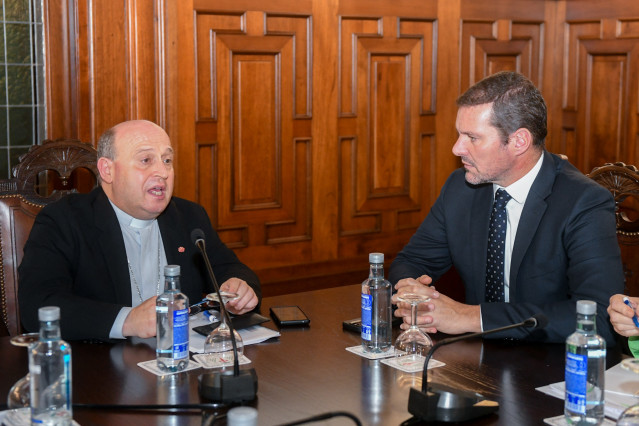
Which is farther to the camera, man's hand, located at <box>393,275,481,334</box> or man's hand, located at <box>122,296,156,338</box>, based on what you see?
man's hand, located at <box>393,275,481,334</box>

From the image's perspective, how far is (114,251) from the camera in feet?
8.07

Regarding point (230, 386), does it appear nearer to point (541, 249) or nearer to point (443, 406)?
point (443, 406)

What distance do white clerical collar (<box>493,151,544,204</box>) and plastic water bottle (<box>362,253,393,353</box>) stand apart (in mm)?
715

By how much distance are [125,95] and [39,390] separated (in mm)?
2674

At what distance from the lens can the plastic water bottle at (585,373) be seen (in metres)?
1.52

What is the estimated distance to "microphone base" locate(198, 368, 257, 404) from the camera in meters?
1.65

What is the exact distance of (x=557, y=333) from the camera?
6.84ft

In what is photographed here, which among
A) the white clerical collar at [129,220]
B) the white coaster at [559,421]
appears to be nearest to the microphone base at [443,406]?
the white coaster at [559,421]

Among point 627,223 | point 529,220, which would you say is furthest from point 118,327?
point 627,223

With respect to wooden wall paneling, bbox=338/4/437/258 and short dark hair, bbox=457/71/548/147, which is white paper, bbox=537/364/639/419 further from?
wooden wall paneling, bbox=338/4/437/258

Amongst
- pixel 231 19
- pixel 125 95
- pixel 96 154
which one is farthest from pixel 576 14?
pixel 96 154

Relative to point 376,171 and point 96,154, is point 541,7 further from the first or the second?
point 96,154

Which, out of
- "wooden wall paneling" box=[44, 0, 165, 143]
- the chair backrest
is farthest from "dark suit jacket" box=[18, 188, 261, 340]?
"wooden wall paneling" box=[44, 0, 165, 143]

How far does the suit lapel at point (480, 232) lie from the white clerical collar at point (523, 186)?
0.08 meters
